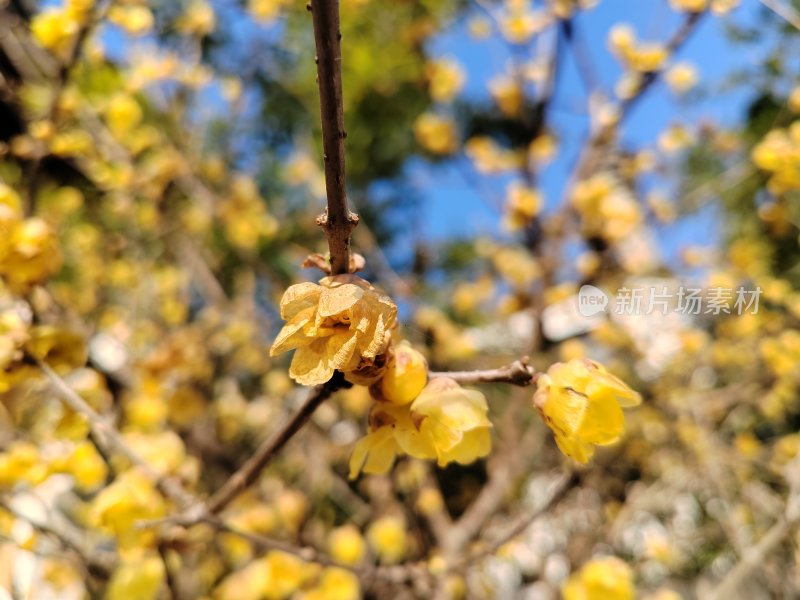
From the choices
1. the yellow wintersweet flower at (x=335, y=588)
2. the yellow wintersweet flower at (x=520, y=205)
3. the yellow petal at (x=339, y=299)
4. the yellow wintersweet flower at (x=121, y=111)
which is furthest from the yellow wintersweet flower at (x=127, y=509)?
the yellow wintersweet flower at (x=520, y=205)

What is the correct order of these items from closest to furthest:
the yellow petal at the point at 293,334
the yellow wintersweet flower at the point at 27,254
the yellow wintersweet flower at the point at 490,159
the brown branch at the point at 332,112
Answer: the brown branch at the point at 332,112 → the yellow petal at the point at 293,334 → the yellow wintersweet flower at the point at 27,254 → the yellow wintersweet flower at the point at 490,159

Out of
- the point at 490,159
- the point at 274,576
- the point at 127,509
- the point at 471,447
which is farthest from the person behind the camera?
the point at 490,159

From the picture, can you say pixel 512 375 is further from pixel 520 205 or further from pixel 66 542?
pixel 520 205

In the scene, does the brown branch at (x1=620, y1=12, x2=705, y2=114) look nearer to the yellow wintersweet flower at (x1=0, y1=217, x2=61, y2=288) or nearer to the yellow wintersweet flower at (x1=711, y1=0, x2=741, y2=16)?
the yellow wintersweet flower at (x1=711, y1=0, x2=741, y2=16)

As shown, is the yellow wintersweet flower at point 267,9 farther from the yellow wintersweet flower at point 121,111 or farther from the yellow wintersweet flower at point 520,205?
the yellow wintersweet flower at point 520,205

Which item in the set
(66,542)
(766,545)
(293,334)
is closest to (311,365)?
(293,334)

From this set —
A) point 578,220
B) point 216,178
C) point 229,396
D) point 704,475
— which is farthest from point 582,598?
point 216,178

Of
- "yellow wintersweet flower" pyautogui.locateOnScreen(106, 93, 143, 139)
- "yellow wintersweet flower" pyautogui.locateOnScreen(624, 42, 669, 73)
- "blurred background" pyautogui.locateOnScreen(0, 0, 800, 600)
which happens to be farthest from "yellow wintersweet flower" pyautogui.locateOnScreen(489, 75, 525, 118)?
"yellow wintersweet flower" pyautogui.locateOnScreen(106, 93, 143, 139)

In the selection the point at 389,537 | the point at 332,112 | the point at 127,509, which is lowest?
the point at 389,537
